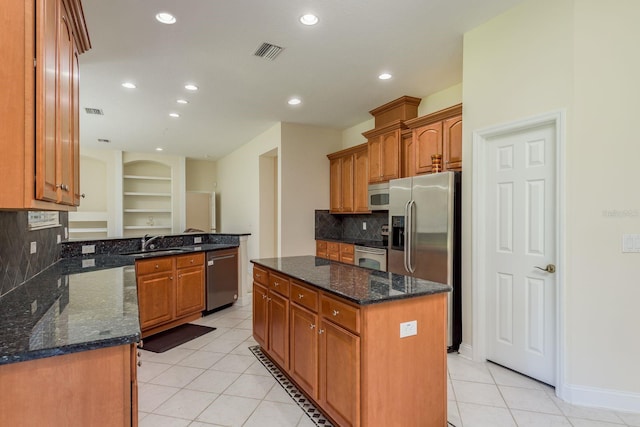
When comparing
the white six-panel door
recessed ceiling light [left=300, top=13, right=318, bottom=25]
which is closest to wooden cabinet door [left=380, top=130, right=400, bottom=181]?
the white six-panel door

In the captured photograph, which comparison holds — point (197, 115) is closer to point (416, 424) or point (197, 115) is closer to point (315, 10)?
point (315, 10)

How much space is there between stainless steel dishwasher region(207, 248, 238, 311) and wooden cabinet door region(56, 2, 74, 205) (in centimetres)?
290

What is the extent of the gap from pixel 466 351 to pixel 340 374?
176 cm

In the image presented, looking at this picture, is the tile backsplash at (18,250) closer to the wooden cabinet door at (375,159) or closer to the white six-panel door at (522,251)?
the white six-panel door at (522,251)

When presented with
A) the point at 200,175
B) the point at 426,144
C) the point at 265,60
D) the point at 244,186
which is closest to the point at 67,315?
the point at 265,60

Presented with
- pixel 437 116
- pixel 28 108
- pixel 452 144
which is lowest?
pixel 28 108

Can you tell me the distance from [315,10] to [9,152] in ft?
7.50

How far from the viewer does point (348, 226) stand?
6.12 m

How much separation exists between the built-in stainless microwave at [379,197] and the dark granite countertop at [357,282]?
1.91 metres

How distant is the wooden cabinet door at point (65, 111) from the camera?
1491 mm

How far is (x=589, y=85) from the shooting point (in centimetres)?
237

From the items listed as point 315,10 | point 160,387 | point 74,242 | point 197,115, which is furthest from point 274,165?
point 160,387

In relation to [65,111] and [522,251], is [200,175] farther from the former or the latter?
[522,251]

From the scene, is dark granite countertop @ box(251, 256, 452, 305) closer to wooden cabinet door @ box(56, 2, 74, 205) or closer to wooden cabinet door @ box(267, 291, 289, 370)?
wooden cabinet door @ box(267, 291, 289, 370)
